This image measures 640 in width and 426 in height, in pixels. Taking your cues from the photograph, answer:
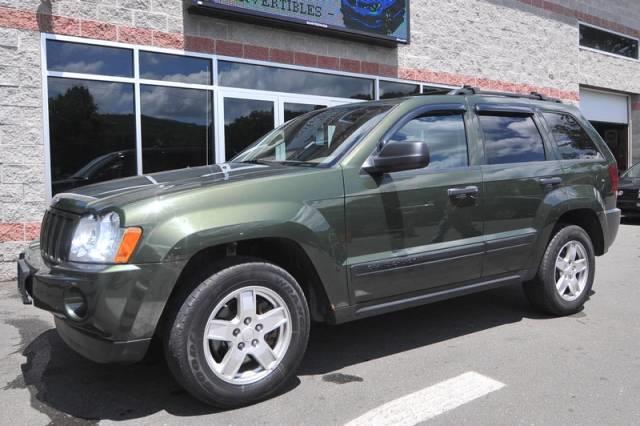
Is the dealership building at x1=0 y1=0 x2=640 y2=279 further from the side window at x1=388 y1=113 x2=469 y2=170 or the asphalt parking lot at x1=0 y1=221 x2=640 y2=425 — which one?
the asphalt parking lot at x1=0 y1=221 x2=640 y2=425

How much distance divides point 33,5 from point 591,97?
14794 mm

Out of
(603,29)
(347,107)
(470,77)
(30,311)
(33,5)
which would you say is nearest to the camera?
(347,107)

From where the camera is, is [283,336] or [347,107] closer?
[283,336]

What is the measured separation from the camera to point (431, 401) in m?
3.24

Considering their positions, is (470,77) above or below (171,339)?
above

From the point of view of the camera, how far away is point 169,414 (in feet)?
10.2

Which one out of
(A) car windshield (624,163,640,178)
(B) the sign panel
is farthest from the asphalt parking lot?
(A) car windshield (624,163,640,178)

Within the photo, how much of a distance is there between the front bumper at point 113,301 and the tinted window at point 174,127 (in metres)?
5.10

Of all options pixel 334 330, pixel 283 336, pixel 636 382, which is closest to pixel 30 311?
pixel 334 330

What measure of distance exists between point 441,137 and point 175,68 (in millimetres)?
5211

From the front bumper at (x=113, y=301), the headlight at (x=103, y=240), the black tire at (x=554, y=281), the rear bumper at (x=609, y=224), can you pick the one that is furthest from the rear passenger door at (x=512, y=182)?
the headlight at (x=103, y=240)

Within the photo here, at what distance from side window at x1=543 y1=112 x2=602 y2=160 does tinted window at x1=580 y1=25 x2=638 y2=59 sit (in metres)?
11.9

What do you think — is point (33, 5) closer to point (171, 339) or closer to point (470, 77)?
point (171, 339)

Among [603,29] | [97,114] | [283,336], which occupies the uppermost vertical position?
[603,29]
